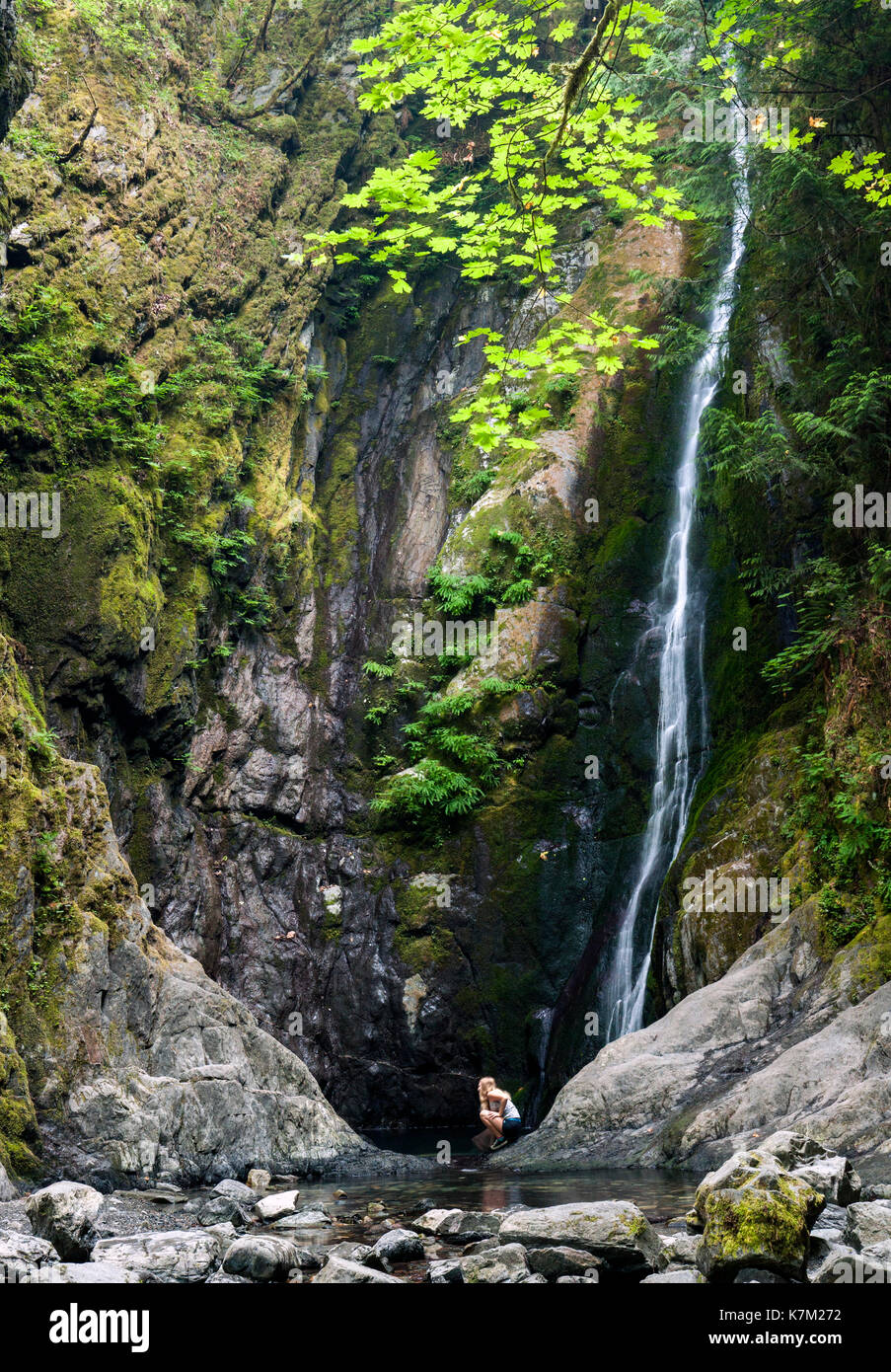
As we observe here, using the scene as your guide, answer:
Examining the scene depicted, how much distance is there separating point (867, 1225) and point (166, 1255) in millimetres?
3586

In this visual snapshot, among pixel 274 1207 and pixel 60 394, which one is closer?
pixel 274 1207

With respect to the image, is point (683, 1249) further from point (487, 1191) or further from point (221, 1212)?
point (487, 1191)

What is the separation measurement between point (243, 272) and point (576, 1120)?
52.8 feet

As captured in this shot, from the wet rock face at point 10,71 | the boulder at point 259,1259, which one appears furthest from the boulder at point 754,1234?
the wet rock face at point 10,71

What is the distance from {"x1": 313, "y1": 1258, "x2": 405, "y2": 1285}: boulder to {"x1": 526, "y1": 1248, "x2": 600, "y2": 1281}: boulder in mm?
683

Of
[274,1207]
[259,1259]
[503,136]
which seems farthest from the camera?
[274,1207]

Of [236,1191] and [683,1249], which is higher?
[683,1249]

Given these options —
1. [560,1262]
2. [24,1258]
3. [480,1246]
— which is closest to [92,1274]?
[24,1258]

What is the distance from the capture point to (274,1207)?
272 inches

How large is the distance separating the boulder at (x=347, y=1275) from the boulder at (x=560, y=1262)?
683 millimetres

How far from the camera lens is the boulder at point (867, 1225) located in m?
4.42

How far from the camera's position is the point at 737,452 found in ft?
44.5

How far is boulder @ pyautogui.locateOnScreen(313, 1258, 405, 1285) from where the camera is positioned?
4398mm

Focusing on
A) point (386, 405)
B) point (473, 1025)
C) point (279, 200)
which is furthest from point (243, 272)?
point (473, 1025)
